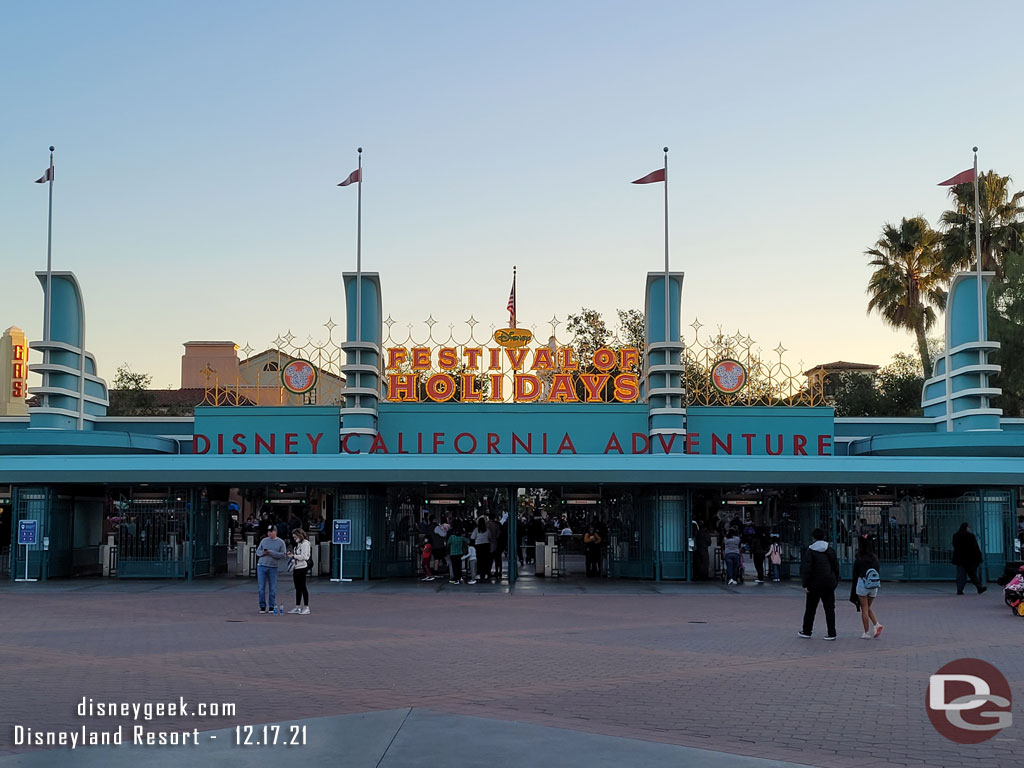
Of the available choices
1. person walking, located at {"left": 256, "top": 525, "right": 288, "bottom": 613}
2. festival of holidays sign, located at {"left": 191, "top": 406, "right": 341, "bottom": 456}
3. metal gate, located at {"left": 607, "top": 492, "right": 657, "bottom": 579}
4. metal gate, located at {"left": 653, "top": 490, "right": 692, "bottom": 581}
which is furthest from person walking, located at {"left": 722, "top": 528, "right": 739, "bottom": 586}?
festival of holidays sign, located at {"left": 191, "top": 406, "right": 341, "bottom": 456}

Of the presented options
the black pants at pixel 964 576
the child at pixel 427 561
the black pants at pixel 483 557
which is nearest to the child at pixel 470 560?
the black pants at pixel 483 557

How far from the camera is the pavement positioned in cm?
937

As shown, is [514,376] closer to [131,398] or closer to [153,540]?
[153,540]

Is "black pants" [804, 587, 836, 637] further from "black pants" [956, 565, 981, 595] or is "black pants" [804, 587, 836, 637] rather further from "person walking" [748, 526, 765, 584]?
"person walking" [748, 526, 765, 584]

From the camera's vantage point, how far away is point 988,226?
51219 millimetres

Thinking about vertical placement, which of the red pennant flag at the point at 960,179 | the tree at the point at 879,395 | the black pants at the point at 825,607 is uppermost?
the red pennant flag at the point at 960,179

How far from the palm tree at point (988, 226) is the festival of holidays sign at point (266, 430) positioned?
29.8 meters

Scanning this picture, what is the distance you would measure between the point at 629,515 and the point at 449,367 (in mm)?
7763

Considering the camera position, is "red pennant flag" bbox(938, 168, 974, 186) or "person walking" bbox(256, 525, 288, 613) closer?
"person walking" bbox(256, 525, 288, 613)

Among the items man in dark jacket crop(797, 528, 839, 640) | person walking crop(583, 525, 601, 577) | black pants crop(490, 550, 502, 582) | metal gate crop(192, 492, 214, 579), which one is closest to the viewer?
man in dark jacket crop(797, 528, 839, 640)

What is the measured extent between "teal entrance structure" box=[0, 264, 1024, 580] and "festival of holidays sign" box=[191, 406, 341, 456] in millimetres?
65

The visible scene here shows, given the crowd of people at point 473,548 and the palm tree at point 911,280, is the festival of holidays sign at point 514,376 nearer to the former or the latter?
the crowd of people at point 473,548

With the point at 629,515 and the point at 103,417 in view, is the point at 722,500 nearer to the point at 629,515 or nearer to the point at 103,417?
the point at 629,515

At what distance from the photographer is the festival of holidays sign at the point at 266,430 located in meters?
37.1
